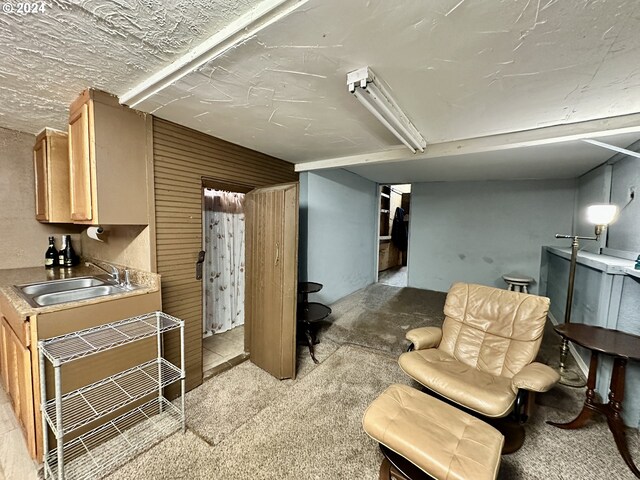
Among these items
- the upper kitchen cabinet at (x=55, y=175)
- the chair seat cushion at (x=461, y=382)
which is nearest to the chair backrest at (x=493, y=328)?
the chair seat cushion at (x=461, y=382)

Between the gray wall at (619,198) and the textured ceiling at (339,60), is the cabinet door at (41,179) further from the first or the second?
the gray wall at (619,198)

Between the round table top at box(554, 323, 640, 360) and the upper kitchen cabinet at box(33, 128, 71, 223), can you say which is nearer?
the round table top at box(554, 323, 640, 360)

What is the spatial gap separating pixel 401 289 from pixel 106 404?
4714 mm

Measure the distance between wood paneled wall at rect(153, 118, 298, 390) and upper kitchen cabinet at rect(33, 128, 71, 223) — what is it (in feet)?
2.77

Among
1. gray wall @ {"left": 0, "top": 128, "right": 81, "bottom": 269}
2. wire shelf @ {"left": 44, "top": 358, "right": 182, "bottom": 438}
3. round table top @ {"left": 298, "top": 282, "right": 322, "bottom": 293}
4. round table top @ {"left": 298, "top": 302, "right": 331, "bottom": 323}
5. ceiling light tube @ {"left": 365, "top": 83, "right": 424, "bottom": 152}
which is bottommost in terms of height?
wire shelf @ {"left": 44, "top": 358, "right": 182, "bottom": 438}

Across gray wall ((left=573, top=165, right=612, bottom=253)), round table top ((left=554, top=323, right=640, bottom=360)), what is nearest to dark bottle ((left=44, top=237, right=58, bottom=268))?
round table top ((left=554, top=323, right=640, bottom=360))

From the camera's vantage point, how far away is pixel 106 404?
1.60 metres

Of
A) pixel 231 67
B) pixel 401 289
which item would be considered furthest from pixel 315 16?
pixel 401 289

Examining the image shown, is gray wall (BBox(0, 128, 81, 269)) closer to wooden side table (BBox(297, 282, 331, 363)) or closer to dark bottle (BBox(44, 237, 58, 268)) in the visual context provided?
dark bottle (BBox(44, 237, 58, 268))

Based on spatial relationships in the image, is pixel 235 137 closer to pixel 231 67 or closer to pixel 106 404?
pixel 231 67

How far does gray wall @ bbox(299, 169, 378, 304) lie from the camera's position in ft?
11.5

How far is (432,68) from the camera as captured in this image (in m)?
1.23

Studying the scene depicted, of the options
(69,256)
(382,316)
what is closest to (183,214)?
(69,256)

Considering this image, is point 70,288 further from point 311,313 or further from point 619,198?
point 619,198
